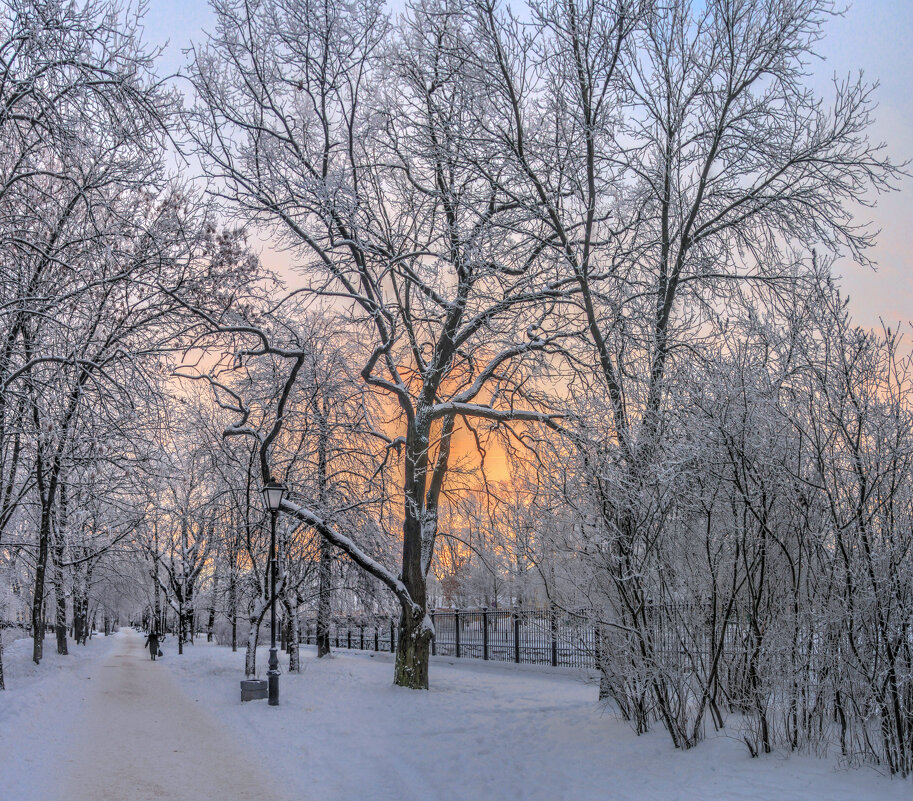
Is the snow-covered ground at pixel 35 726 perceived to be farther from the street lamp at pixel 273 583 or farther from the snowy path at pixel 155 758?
the street lamp at pixel 273 583

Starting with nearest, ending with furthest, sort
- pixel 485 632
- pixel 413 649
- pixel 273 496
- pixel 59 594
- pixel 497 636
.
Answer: pixel 273 496 < pixel 413 649 < pixel 497 636 < pixel 485 632 < pixel 59 594

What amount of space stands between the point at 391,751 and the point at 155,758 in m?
3.09

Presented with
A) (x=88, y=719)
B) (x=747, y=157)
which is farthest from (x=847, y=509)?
(x=88, y=719)

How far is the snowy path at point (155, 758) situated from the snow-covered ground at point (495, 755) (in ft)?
1.54

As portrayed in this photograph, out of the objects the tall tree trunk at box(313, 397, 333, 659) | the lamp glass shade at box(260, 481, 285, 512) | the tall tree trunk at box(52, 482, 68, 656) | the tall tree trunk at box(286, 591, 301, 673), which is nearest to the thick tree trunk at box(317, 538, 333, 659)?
the tall tree trunk at box(313, 397, 333, 659)

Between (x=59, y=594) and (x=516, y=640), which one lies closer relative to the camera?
(x=516, y=640)

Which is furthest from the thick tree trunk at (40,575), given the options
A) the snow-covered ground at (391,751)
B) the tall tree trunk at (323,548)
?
the tall tree trunk at (323,548)

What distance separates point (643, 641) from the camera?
8531 mm

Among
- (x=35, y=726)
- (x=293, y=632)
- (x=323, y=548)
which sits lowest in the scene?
(x=35, y=726)

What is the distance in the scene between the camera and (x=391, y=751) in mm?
10164

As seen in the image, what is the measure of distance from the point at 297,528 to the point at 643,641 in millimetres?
13867

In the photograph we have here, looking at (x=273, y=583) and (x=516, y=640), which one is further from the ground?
(x=273, y=583)

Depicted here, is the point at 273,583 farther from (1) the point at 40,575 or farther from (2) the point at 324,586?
(1) the point at 40,575

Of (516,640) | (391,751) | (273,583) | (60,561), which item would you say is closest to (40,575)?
(60,561)
